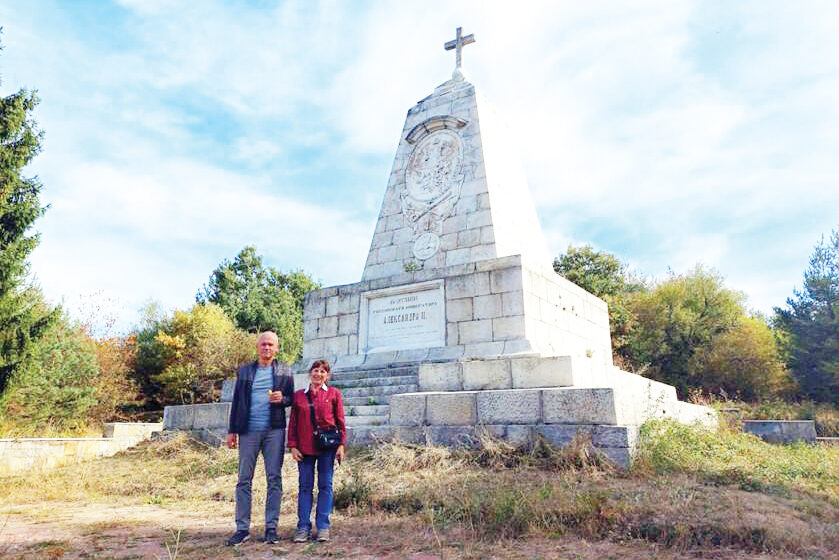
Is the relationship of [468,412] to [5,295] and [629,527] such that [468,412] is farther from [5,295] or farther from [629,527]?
[5,295]

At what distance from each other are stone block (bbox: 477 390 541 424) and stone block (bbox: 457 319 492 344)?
8.62ft

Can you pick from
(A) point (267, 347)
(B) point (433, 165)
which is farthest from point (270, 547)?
(B) point (433, 165)

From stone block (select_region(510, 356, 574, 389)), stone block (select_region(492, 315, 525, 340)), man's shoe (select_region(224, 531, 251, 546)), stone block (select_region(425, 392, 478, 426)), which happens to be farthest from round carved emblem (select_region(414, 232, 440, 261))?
man's shoe (select_region(224, 531, 251, 546))

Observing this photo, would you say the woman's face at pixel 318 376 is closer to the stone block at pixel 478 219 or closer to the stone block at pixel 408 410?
the stone block at pixel 408 410

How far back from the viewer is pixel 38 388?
14.2 m

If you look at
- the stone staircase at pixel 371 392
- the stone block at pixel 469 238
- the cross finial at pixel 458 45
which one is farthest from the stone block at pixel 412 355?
the cross finial at pixel 458 45

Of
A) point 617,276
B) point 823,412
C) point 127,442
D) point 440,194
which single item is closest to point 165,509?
point 127,442

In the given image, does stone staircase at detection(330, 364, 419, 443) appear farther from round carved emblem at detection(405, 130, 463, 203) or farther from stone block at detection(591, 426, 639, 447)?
round carved emblem at detection(405, 130, 463, 203)

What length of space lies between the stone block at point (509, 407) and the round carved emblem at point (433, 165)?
220 inches

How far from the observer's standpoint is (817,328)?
1848 centimetres

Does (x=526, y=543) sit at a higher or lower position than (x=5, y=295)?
lower

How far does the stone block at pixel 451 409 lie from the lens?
686 cm

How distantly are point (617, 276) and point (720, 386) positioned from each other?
20.4ft

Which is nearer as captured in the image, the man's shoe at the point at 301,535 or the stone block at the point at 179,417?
the man's shoe at the point at 301,535
